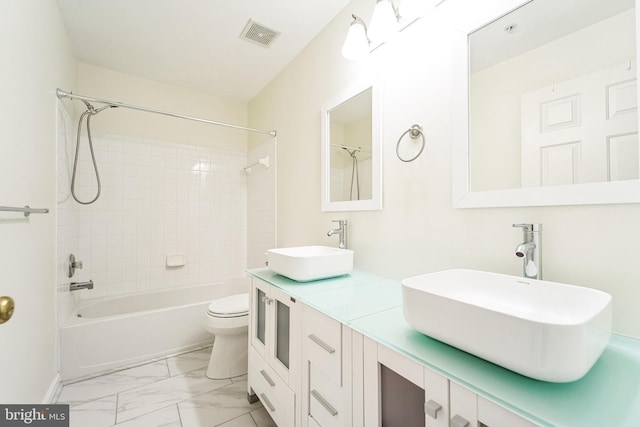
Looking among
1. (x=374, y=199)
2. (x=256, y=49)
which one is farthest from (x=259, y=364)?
(x=256, y=49)

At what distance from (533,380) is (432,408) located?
21 cm

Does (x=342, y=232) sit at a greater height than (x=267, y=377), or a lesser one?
greater

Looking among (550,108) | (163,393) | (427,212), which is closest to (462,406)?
(427,212)

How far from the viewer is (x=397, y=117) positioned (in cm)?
135

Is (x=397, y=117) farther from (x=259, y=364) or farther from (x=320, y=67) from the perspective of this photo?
(x=259, y=364)

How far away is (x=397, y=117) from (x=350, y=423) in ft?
4.22

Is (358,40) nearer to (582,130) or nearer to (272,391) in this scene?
(582,130)

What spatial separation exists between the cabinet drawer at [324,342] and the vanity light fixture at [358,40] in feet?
4.35

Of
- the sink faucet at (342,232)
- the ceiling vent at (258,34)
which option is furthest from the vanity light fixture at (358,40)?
the sink faucet at (342,232)

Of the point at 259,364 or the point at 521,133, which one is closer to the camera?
the point at 521,133

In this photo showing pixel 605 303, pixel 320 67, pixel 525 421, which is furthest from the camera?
pixel 320 67

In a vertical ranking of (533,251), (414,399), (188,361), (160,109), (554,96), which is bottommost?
(188,361)

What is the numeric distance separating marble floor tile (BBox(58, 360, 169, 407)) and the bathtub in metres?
0.06

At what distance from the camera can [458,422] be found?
0.54 meters
